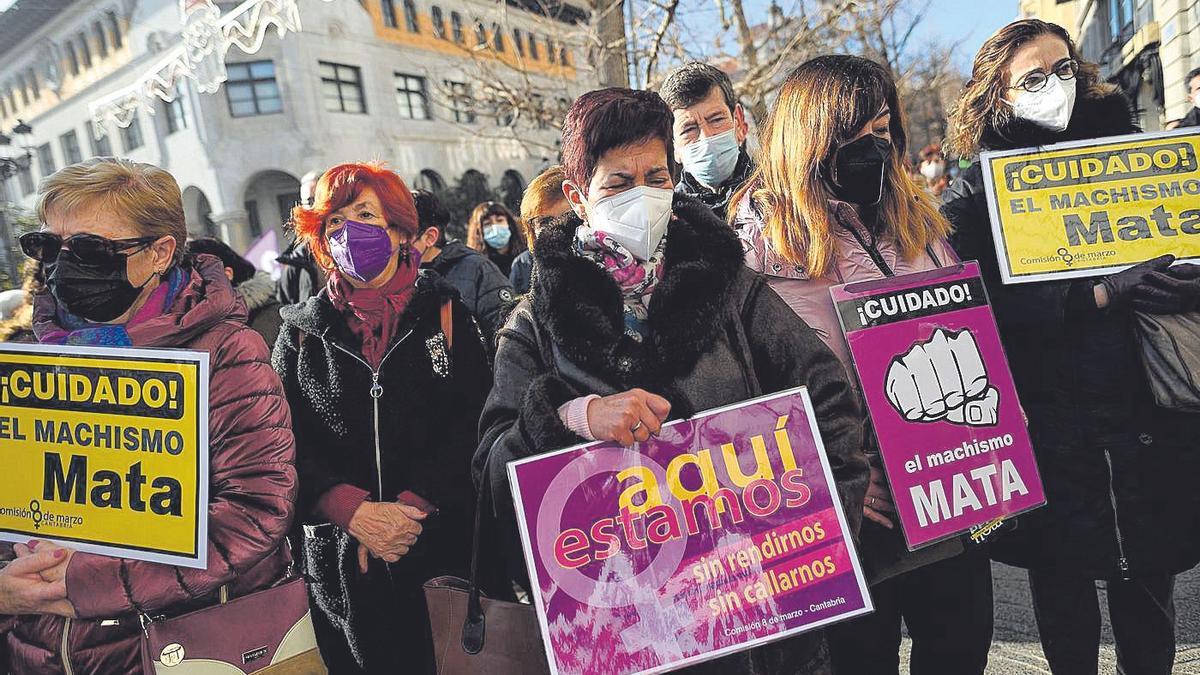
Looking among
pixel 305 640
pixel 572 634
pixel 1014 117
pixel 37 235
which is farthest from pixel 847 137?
pixel 37 235

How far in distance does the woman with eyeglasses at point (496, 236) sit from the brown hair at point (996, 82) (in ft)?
11.8

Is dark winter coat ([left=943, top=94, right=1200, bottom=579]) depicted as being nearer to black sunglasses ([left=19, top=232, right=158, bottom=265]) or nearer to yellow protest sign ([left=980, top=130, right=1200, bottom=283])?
yellow protest sign ([left=980, top=130, right=1200, bottom=283])

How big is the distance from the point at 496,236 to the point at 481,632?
4.23 metres

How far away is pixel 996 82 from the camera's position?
8.31 feet

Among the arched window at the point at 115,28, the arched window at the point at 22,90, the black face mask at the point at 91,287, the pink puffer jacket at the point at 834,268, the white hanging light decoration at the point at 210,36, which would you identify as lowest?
the pink puffer jacket at the point at 834,268


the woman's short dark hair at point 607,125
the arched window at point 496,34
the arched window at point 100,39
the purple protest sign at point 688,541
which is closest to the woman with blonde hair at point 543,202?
the woman's short dark hair at point 607,125

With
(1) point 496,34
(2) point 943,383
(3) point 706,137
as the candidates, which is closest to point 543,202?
(3) point 706,137

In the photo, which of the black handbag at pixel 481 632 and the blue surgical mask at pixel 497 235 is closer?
the black handbag at pixel 481 632

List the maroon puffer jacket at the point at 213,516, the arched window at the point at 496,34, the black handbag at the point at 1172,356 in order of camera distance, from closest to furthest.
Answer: the maroon puffer jacket at the point at 213,516 < the black handbag at the point at 1172,356 < the arched window at the point at 496,34

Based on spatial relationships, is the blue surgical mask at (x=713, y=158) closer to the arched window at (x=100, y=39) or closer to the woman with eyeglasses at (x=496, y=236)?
the woman with eyeglasses at (x=496, y=236)

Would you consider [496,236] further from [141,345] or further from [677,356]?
[677,356]

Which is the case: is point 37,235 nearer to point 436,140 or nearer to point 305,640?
point 305,640

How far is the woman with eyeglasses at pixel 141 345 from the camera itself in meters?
1.88

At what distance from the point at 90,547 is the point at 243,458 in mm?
401
